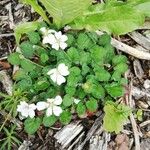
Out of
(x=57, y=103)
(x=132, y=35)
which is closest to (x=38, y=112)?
(x=57, y=103)

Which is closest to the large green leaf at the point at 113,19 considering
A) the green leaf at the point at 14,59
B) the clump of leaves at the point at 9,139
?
the green leaf at the point at 14,59

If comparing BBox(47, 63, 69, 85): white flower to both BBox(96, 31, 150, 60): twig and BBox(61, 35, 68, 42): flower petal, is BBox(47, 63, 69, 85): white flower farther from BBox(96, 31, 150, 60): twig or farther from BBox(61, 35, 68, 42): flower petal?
BBox(96, 31, 150, 60): twig

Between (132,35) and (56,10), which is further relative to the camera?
(132,35)

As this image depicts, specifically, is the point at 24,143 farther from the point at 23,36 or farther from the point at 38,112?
the point at 23,36

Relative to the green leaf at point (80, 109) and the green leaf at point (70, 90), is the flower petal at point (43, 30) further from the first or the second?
the green leaf at point (80, 109)

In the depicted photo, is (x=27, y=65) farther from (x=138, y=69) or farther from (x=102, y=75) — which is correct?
(x=138, y=69)

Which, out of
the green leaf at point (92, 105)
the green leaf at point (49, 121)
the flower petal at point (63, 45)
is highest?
the flower petal at point (63, 45)
